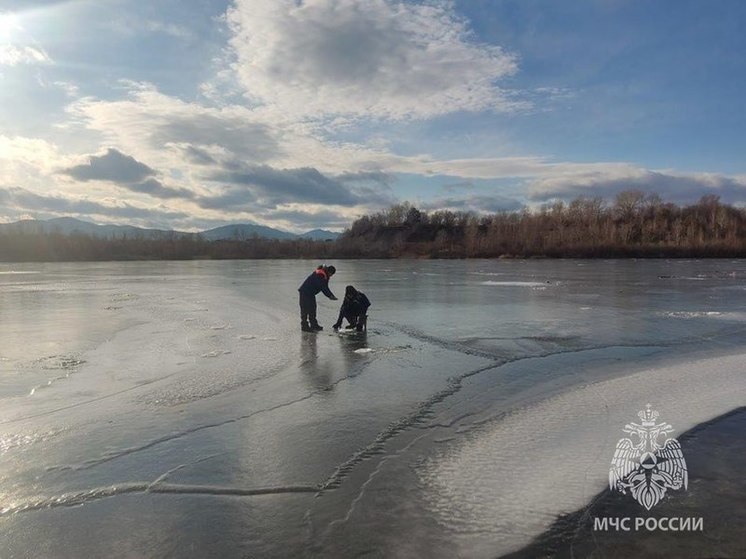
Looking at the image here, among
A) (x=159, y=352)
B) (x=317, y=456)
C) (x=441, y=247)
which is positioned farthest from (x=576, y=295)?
(x=441, y=247)

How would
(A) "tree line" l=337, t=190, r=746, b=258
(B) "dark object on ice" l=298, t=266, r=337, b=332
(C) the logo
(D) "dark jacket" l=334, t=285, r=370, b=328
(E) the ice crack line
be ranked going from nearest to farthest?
(E) the ice crack line, (C) the logo, (B) "dark object on ice" l=298, t=266, r=337, b=332, (D) "dark jacket" l=334, t=285, r=370, b=328, (A) "tree line" l=337, t=190, r=746, b=258

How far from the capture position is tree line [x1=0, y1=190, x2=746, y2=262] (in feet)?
283

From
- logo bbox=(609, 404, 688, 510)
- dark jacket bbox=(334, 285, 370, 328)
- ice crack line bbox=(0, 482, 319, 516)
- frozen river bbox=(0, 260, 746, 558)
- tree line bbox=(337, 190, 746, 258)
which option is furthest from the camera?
tree line bbox=(337, 190, 746, 258)

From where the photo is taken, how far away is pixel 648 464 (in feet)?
13.9

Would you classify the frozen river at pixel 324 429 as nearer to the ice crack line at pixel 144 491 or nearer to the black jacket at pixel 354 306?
the ice crack line at pixel 144 491

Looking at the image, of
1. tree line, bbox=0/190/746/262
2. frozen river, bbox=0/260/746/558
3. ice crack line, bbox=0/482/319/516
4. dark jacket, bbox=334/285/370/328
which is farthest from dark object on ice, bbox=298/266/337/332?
tree line, bbox=0/190/746/262

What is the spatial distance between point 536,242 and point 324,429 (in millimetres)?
94666

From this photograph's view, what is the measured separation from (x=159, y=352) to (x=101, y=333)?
9.41 ft

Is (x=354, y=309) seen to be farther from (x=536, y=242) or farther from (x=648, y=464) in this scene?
(x=536, y=242)

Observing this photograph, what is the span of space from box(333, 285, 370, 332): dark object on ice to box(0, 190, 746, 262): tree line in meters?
81.6

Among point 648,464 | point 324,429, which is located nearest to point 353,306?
point 324,429

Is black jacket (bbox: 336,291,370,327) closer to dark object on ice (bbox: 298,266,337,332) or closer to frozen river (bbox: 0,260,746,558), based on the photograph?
dark object on ice (bbox: 298,266,337,332)

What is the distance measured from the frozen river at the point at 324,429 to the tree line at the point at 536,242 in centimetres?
8320

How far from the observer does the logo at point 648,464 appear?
382cm
